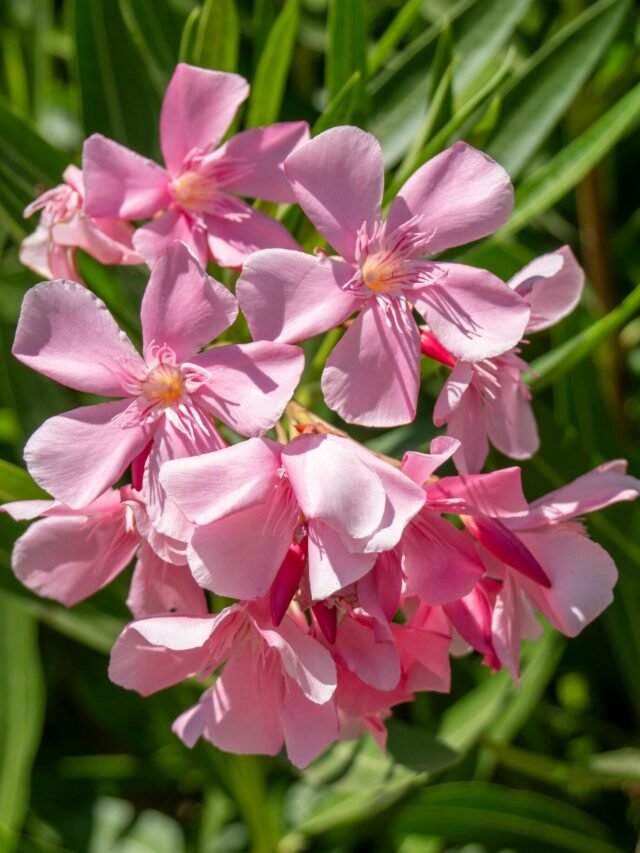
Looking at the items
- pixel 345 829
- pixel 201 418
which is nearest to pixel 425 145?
pixel 201 418

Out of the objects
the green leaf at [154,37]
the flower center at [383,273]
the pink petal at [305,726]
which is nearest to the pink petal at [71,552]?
the pink petal at [305,726]

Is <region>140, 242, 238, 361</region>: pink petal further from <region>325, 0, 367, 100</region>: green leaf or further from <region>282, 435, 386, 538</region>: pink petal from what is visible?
<region>325, 0, 367, 100</region>: green leaf

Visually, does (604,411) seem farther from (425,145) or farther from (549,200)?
(425,145)

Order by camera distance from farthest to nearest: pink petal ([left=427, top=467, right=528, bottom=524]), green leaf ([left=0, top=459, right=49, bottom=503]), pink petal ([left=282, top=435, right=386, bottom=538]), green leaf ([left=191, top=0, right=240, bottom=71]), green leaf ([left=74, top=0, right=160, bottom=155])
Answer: green leaf ([left=74, top=0, right=160, bottom=155]) < green leaf ([left=191, top=0, right=240, bottom=71]) < green leaf ([left=0, top=459, right=49, bottom=503]) < pink petal ([left=427, top=467, right=528, bottom=524]) < pink petal ([left=282, top=435, right=386, bottom=538])

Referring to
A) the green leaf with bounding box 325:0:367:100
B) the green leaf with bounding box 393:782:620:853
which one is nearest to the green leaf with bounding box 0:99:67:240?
the green leaf with bounding box 325:0:367:100

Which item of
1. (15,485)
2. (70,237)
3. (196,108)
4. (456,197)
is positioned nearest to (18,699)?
(15,485)

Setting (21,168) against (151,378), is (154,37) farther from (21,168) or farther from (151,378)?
(151,378)

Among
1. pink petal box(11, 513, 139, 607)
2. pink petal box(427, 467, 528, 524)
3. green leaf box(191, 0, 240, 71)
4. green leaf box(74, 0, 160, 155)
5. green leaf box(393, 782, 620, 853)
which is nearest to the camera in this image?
pink petal box(427, 467, 528, 524)
